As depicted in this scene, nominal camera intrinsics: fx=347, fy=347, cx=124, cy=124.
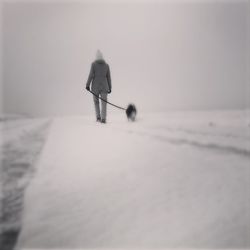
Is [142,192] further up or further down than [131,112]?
further down

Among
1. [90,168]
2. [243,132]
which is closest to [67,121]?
[90,168]

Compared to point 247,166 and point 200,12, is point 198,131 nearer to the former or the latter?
point 247,166

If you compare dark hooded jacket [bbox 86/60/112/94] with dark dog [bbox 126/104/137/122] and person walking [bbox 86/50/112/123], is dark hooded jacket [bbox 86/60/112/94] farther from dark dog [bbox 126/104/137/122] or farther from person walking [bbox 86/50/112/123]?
dark dog [bbox 126/104/137/122]

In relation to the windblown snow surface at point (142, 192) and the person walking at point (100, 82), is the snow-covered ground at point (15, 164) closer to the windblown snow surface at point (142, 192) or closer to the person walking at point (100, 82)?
the windblown snow surface at point (142, 192)

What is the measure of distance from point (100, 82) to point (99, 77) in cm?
4

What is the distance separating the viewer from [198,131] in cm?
238

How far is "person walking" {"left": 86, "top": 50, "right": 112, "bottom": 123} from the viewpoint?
2451 mm

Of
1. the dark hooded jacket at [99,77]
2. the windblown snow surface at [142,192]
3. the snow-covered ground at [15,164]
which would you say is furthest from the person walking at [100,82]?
the snow-covered ground at [15,164]

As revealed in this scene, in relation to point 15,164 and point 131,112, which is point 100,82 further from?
point 15,164

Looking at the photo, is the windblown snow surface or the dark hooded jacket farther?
the dark hooded jacket

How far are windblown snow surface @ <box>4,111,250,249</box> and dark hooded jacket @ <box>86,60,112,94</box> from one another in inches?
13.1

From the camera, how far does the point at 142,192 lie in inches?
75.4

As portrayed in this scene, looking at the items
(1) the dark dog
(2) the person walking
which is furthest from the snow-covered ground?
(1) the dark dog

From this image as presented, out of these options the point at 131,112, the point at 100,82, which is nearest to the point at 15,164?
the point at 100,82
